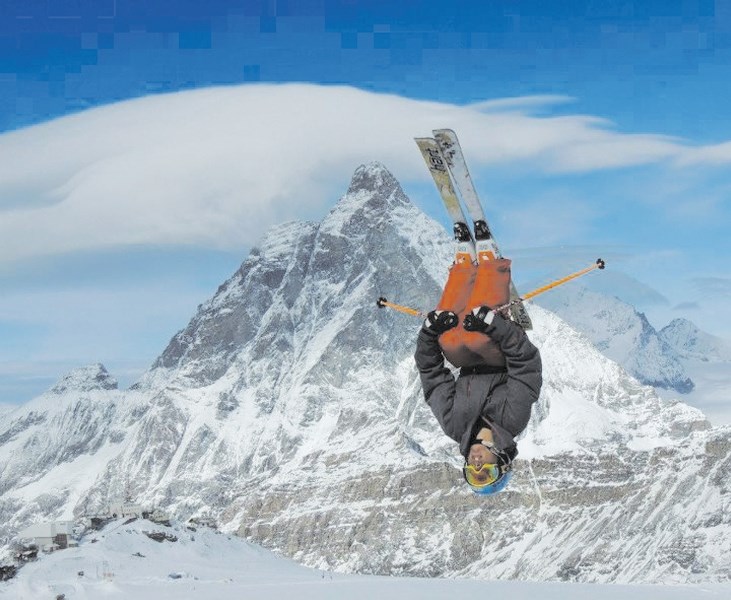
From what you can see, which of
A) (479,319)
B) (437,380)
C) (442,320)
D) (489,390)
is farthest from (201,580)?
(479,319)

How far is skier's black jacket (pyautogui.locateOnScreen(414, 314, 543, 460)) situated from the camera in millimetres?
20141

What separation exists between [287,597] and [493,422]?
266ft

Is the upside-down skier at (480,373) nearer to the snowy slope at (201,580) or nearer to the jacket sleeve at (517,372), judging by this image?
the jacket sleeve at (517,372)

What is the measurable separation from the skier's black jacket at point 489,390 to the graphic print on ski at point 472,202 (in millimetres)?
485

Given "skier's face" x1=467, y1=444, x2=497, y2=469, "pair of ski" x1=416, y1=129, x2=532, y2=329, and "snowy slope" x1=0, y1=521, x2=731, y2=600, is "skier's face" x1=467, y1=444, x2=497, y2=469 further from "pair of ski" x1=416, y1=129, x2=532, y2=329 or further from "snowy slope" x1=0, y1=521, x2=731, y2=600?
"snowy slope" x1=0, y1=521, x2=731, y2=600

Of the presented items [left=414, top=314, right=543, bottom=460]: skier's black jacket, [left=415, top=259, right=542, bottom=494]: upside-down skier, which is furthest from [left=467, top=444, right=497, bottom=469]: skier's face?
[left=414, top=314, right=543, bottom=460]: skier's black jacket

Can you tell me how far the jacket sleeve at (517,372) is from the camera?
65.4ft

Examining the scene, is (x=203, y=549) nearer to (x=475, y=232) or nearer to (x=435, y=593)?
(x=435, y=593)

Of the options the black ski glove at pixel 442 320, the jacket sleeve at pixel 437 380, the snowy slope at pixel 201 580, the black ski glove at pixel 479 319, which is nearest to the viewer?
the black ski glove at pixel 479 319

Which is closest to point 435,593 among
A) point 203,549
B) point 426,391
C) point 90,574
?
point 90,574

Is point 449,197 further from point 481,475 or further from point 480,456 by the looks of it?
point 481,475

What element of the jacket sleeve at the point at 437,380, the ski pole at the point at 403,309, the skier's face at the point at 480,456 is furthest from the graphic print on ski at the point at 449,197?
the skier's face at the point at 480,456

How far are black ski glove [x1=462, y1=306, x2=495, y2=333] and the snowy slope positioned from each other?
7686 centimetres

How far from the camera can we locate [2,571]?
12650 centimetres
